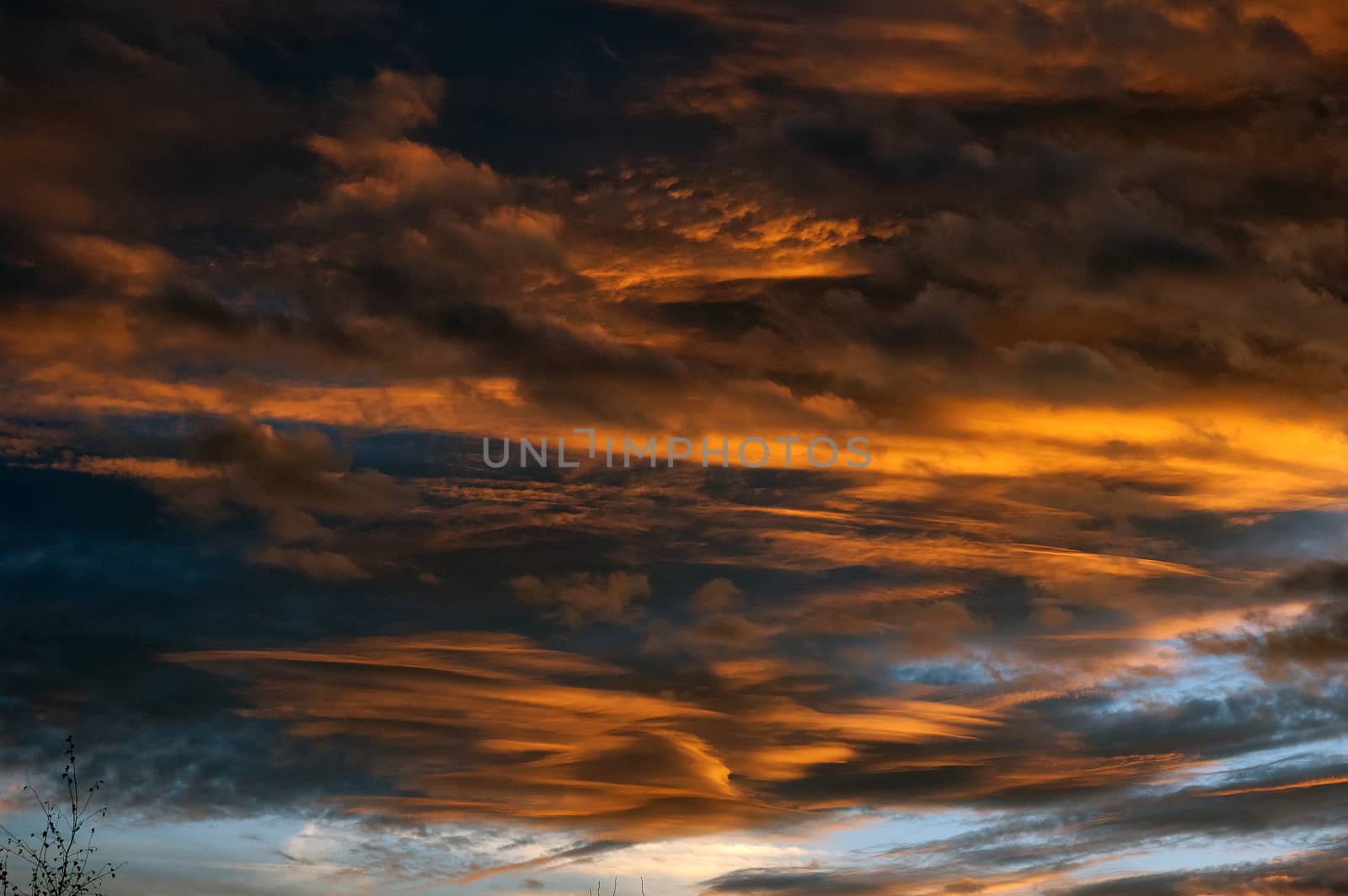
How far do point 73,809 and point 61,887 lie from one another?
135 centimetres

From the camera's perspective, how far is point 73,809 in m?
26.0

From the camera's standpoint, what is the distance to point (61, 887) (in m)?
25.8
